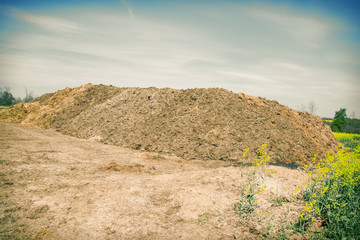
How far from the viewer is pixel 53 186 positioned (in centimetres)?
544

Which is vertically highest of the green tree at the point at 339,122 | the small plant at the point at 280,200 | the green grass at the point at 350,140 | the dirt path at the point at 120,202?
the green tree at the point at 339,122

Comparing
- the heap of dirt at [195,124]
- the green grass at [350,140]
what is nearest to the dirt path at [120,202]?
the heap of dirt at [195,124]

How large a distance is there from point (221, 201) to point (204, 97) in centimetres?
1090

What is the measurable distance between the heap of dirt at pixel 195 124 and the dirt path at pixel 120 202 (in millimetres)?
3523

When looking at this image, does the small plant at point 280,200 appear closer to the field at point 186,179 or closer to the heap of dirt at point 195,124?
the field at point 186,179

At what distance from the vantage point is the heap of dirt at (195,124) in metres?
11.3

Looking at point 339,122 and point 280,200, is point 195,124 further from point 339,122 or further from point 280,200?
point 339,122

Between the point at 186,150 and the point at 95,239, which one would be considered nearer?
the point at 95,239

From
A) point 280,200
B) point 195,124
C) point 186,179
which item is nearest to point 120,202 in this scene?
point 186,179

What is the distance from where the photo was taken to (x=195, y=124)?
12.7m

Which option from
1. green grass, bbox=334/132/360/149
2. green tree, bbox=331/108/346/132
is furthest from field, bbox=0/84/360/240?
green tree, bbox=331/108/346/132

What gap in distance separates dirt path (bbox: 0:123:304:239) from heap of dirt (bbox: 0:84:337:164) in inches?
139

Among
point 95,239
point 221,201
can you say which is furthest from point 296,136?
point 95,239

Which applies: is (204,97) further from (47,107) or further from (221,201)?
(47,107)
